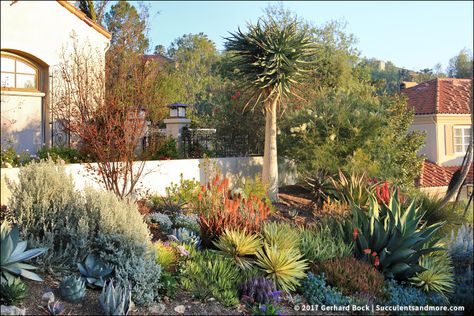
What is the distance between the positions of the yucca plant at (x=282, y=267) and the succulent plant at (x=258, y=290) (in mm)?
297

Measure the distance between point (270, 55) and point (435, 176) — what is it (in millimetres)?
13531

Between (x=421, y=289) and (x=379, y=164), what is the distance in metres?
8.16

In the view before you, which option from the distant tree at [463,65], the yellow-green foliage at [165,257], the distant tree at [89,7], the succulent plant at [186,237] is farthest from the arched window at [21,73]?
the distant tree at [463,65]

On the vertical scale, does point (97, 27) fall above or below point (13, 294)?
above

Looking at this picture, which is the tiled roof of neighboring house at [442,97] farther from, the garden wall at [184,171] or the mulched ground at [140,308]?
the mulched ground at [140,308]

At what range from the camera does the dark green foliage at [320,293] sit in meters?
6.45

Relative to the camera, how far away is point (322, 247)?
25.3ft

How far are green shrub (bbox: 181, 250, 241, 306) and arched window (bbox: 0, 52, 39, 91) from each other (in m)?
7.53

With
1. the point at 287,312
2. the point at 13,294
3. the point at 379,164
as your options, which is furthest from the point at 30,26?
the point at 379,164

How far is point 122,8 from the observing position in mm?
27906

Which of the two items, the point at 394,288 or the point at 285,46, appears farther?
the point at 285,46

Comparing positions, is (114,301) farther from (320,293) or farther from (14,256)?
(320,293)

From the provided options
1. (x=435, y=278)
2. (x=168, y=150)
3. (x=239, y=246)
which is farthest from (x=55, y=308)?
(x=168, y=150)

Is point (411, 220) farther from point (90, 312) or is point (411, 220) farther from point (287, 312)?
point (90, 312)
